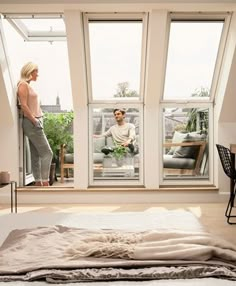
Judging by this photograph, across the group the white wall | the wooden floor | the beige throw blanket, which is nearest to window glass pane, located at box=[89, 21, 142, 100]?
the white wall

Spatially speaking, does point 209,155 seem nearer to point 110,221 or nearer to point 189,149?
point 189,149

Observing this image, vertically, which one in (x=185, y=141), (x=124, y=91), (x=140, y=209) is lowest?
(x=140, y=209)

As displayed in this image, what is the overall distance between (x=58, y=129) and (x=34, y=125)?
39 cm

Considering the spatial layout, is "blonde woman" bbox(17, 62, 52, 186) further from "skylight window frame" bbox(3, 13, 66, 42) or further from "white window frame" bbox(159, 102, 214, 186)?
"white window frame" bbox(159, 102, 214, 186)

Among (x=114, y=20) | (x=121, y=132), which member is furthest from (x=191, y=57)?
(x=121, y=132)

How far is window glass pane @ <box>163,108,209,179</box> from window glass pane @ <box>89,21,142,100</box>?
0.65 metres

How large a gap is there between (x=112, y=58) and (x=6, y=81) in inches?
52.9

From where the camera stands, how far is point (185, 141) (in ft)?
19.2

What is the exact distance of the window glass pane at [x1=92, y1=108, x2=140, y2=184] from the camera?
5.85 m

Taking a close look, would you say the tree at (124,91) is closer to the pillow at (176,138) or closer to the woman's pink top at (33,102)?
the pillow at (176,138)

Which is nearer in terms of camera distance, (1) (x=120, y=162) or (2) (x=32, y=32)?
(2) (x=32, y=32)

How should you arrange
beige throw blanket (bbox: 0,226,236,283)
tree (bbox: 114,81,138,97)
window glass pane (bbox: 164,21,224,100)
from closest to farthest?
beige throw blanket (bbox: 0,226,236,283) → window glass pane (bbox: 164,21,224,100) → tree (bbox: 114,81,138,97)

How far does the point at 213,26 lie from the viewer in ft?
16.9

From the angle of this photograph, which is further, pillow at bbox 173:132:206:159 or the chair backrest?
pillow at bbox 173:132:206:159
